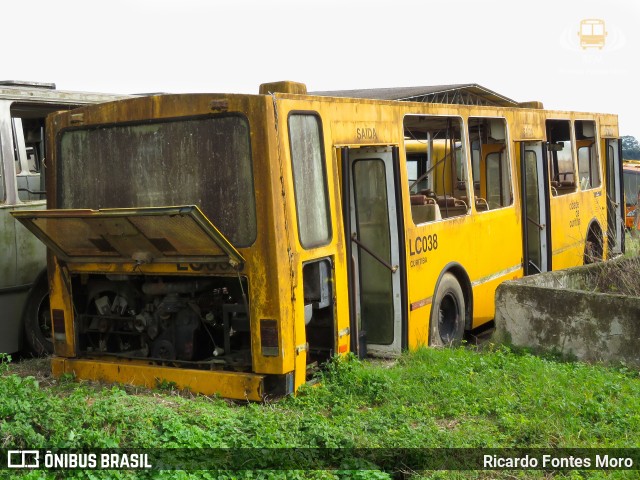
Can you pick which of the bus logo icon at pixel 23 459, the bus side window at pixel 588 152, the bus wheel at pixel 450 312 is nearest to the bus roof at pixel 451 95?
the bus side window at pixel 588 152

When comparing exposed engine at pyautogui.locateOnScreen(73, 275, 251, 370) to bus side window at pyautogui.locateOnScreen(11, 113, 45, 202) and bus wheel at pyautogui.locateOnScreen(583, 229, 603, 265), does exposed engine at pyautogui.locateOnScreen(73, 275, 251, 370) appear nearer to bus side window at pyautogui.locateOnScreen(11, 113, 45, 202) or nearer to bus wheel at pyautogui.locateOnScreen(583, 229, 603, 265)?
bus side window at pyautogui.locateOnScreen(11, 113, 45, 202)

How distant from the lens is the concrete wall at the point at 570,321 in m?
7.78

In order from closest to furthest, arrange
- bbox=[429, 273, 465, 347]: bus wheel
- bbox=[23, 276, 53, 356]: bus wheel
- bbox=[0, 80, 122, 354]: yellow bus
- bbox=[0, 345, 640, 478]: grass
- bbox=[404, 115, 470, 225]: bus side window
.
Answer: bbox=[0, 345, 640, 478]: grass < bbox=[0, 80, 122, 354]: yellow bus < bbox=[23, 276, 53, 356]: bus wheel < bbox=[429, 273, 465, 347]: bus wheel < bbox=[404, 115, 470, 225]: bus side window

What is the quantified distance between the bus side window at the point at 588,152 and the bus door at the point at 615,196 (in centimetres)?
59

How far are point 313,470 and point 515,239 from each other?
6390 mm

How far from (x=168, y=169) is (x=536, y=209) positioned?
6.39m

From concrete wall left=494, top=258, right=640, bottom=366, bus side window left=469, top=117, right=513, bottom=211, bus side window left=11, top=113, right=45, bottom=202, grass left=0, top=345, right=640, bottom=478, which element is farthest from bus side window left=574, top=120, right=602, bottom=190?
bus side window left=11, top=113, right=45, bottom=202

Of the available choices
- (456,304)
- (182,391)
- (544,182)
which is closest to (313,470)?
(182,391)

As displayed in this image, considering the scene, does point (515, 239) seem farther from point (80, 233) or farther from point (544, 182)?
point (80, 233)

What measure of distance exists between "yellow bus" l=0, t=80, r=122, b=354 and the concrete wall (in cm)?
465

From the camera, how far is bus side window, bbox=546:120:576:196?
1338 cm

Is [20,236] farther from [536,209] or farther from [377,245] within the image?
[536,209]

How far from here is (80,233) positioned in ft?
22.9

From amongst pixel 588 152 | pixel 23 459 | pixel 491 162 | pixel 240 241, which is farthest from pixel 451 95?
pixel 23 459
